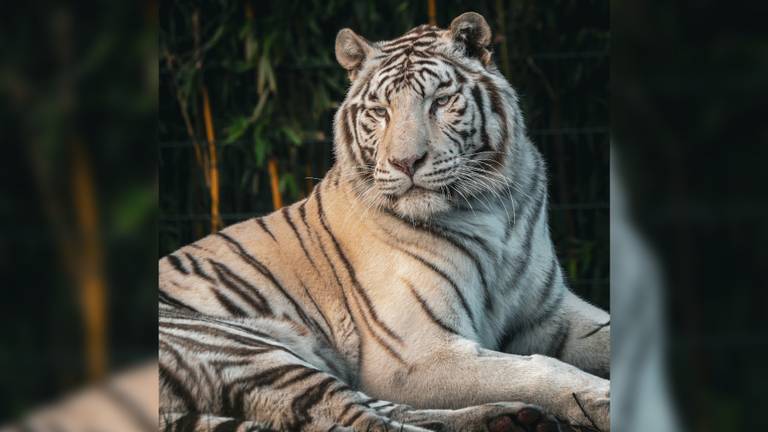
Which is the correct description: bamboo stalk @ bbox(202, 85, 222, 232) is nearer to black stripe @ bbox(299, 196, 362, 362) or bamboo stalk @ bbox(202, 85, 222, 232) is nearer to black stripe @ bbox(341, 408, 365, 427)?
black stripe @ bbox(299, 196, 362, 362)

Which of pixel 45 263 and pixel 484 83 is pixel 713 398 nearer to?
pixel 484 83

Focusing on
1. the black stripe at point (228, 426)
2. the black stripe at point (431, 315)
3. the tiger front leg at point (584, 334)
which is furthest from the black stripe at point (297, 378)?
the tiger front leg at point (584, 334)

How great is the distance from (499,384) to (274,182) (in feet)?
3.65

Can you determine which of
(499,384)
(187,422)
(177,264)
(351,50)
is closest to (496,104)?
(351,50)

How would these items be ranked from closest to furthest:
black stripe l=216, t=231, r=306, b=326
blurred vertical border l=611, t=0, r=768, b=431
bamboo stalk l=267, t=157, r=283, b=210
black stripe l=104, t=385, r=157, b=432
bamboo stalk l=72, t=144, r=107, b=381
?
blurred vertical border l=611, t=0, r=768, b=431 → bamboo stalk l=72, t=144, r=107, b=381 → black stripe l=104, t=385, r=157, b=432 → black stripe l=216, t=231, r=306, b=326 → bamboo stalk l=267, t=157, r=283, b=210

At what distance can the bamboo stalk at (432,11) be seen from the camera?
10.8 ft

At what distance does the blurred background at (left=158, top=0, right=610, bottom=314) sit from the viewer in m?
3.23

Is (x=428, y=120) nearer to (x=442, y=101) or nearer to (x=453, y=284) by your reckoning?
(x=442, y=101)

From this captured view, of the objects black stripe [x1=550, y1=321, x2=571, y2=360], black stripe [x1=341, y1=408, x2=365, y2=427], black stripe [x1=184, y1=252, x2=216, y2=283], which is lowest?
black stripe [x1=341, y1=408, x2=365, y2=427]

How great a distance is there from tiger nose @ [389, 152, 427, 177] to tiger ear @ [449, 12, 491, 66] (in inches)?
16.8

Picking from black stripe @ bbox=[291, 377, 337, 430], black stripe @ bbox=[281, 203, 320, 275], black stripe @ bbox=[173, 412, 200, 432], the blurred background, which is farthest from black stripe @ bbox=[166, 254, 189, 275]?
black stripe @ bbox=[291, 377, 337, 430]

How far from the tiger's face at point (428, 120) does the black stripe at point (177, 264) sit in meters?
0.72

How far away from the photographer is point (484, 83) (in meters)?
3.23

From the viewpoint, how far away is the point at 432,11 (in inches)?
129
